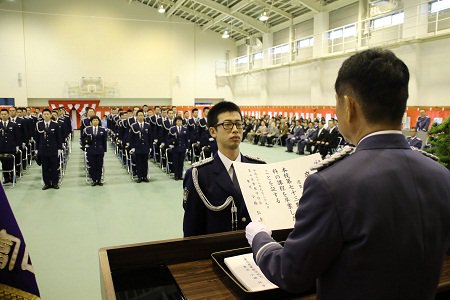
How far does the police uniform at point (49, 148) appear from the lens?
269 inches

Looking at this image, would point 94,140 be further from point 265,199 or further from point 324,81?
point 324,81

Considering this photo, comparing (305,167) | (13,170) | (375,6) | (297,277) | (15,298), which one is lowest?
(13,170)

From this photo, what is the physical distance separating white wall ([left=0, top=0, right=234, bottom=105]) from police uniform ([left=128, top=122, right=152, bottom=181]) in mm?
13456

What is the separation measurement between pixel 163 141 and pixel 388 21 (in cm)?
890

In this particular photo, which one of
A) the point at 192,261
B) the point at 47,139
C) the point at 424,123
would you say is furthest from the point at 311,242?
the point at 424,123

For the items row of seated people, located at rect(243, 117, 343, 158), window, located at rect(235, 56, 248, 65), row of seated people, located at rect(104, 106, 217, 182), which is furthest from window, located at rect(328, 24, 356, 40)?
window, located at rect(235, 56, 248, 65)

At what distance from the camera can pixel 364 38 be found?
12484mm

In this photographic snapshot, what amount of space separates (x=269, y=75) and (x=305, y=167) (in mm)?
18406

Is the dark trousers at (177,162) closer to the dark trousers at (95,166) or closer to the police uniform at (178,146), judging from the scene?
the police uniform at (178,146)

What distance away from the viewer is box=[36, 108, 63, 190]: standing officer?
682cm

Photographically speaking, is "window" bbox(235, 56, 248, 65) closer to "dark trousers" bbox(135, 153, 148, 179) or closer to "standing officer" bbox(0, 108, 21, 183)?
"dark trousers" bbox(135, 153, 148, 179)

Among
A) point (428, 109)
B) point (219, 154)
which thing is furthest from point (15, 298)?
point (428, 109)

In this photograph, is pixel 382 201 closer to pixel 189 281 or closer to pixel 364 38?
pixel 189 281

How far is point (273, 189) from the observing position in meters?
1.50
